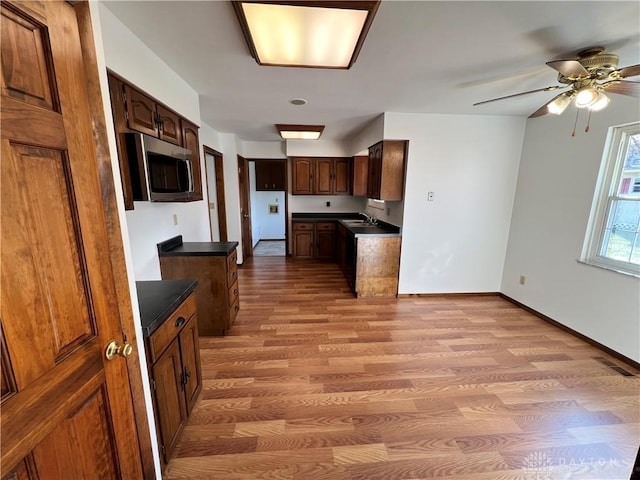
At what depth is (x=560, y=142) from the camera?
2.79m

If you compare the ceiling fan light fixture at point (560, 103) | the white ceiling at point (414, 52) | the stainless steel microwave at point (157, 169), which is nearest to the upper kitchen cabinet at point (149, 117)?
the stainless steel microwave at point (157, 169)

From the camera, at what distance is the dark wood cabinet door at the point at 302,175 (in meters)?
5.13

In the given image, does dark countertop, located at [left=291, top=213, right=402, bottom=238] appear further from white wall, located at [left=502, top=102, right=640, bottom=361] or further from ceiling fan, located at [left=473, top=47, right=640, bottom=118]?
ceiling fan, located at [left=473, top=47, right=640, bottom=118]

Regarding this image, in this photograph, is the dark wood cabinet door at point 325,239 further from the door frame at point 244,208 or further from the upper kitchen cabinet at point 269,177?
the upper kitchen cabinet at point 269,177

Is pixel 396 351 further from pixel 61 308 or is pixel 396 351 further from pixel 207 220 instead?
pixel 207 220

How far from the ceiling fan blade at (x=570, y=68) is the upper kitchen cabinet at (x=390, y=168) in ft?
5.48

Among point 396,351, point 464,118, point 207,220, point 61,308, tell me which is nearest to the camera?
point 61,308

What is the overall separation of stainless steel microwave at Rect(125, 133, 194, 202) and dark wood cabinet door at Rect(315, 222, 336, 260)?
3.35 m

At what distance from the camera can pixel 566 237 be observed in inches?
108

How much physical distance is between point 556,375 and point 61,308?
3.12 meters

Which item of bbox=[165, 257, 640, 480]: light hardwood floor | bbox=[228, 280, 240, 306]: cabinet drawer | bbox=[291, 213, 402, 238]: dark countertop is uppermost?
bbox=[291, 213, 402, 238]: dark countertop

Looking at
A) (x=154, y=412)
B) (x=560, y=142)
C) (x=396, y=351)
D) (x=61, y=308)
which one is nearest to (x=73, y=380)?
(x=61, y=308)

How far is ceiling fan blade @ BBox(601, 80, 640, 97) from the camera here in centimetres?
162

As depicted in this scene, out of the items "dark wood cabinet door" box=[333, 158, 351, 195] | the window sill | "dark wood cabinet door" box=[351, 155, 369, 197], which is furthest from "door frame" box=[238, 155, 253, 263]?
the window sill
